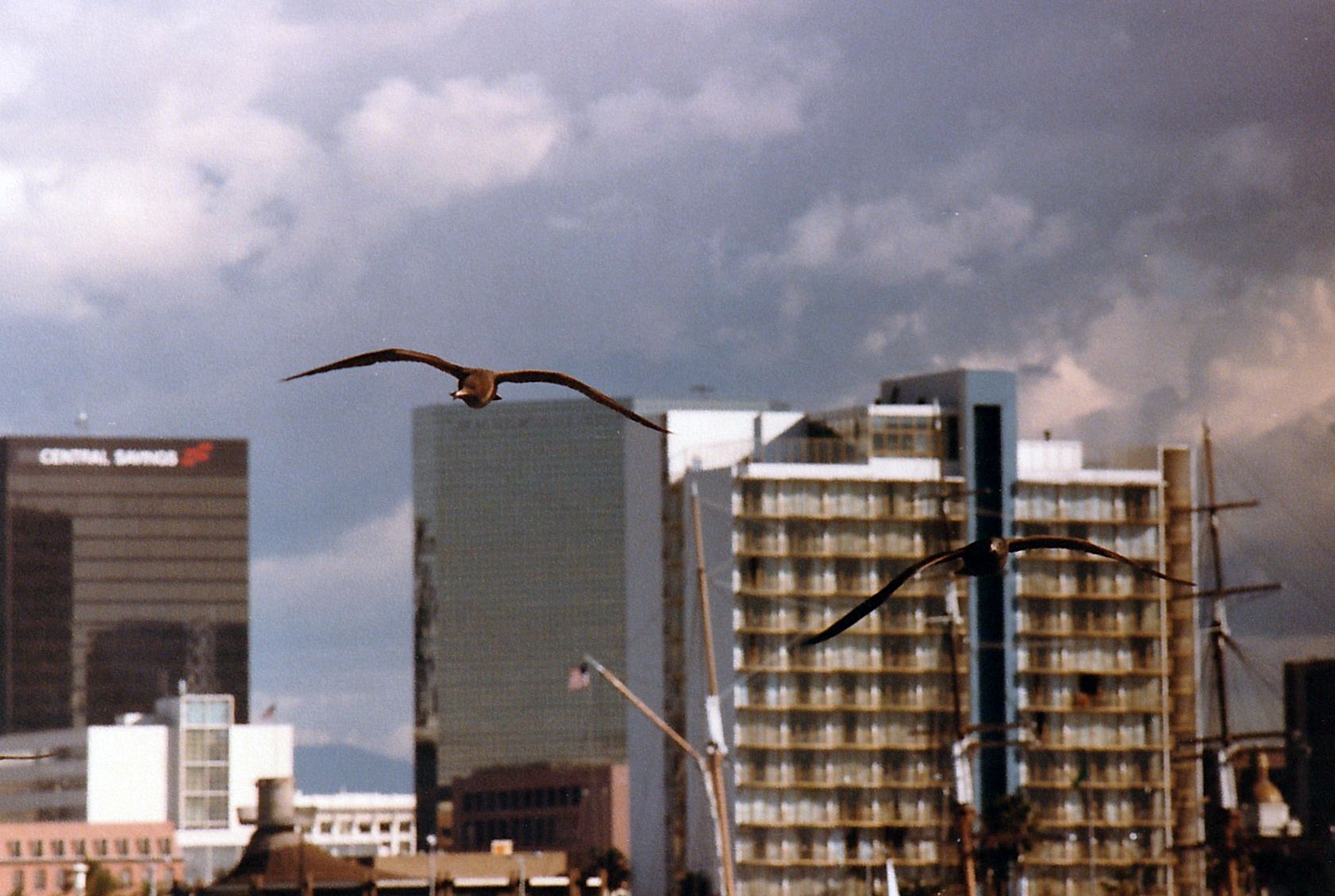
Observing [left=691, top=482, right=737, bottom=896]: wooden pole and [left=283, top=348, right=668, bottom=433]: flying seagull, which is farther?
[left=691, top=482, right=737, bottom=896]: wooden pole

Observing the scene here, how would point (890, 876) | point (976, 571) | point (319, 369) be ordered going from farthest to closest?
point (890, 876), point (976, 571), point (319, 369)

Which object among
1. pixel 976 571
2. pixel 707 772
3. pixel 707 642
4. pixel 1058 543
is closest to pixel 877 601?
pixel 976 571

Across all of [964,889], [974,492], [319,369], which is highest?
[974,492]

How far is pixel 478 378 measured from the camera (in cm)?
4612

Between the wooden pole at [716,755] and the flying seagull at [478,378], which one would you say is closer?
the flying seagull at [478,378]

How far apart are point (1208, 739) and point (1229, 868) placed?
10174mm

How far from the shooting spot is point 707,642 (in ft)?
560

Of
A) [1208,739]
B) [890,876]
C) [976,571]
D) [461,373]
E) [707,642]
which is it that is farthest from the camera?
[1208,739]

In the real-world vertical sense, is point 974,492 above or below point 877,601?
above

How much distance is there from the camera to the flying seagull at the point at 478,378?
44594 millimetres

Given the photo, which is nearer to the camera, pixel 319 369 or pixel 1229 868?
pixel 319 369

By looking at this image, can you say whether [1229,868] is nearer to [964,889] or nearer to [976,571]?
[964,889]

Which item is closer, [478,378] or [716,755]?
[478,378]

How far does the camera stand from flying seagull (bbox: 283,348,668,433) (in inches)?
1756
